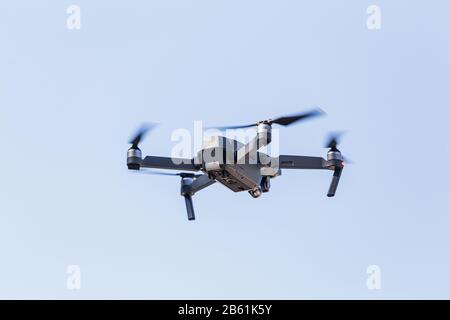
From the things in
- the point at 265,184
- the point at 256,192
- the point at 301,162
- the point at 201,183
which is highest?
the point at 301,162

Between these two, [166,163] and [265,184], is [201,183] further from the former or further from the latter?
[265,184]

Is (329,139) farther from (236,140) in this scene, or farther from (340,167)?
(236,140)

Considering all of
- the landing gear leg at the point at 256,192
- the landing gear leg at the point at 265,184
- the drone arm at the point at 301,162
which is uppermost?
the drone arm at the point at 301,162

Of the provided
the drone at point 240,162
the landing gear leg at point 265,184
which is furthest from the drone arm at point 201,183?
the landing gear leg at point 265,184

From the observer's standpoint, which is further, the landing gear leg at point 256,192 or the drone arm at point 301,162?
the drone arm at point 301,162

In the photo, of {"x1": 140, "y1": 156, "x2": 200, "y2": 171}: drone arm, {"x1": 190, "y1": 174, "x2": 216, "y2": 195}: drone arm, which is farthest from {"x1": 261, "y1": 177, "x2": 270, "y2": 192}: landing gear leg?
{"x1": 140, "y1": 156, "x2": 200, "y2": 171}: drone arm

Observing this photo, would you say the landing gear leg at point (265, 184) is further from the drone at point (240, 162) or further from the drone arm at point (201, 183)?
the drone arm at point (201, 183)

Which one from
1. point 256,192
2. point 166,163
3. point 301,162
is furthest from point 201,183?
point 301,162
